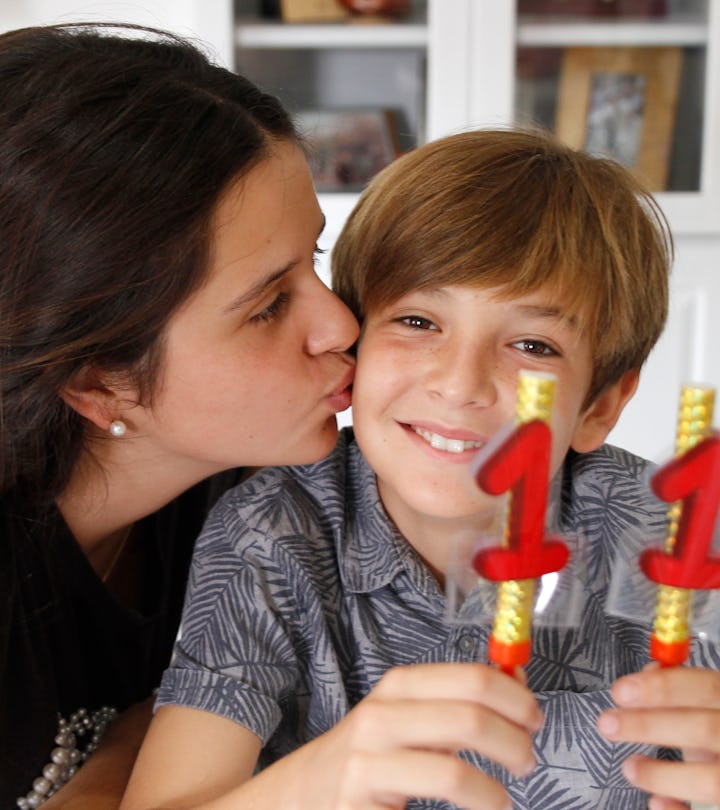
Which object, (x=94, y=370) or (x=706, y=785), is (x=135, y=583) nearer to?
(x=94, y=370)

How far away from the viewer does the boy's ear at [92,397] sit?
1.04 m

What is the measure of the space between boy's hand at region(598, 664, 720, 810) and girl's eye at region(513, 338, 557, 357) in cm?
36

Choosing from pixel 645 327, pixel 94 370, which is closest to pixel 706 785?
pixel 645 327

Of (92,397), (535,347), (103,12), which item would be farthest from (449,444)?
(103,12)

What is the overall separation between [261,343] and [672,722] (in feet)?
1.65

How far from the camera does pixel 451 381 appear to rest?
0.94m

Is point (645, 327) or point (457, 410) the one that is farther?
point (645, 327)

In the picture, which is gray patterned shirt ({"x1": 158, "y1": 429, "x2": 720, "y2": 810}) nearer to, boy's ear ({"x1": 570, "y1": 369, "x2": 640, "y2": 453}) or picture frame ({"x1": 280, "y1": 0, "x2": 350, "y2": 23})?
boy's ear ({"x1": 570, "y1": 369, "x2": 640, "y2": 453})

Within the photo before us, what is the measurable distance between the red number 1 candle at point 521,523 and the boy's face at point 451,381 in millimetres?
234

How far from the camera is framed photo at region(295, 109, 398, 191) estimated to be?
265cm

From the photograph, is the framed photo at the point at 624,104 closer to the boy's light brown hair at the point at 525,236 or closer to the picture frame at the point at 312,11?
the picture frame at the point at 312,11

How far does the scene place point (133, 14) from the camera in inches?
110

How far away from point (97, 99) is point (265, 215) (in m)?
0.18

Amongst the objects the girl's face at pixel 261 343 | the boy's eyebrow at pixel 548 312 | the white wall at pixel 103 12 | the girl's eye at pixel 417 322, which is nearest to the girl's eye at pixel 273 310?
the girl's face at pixel 261 343
